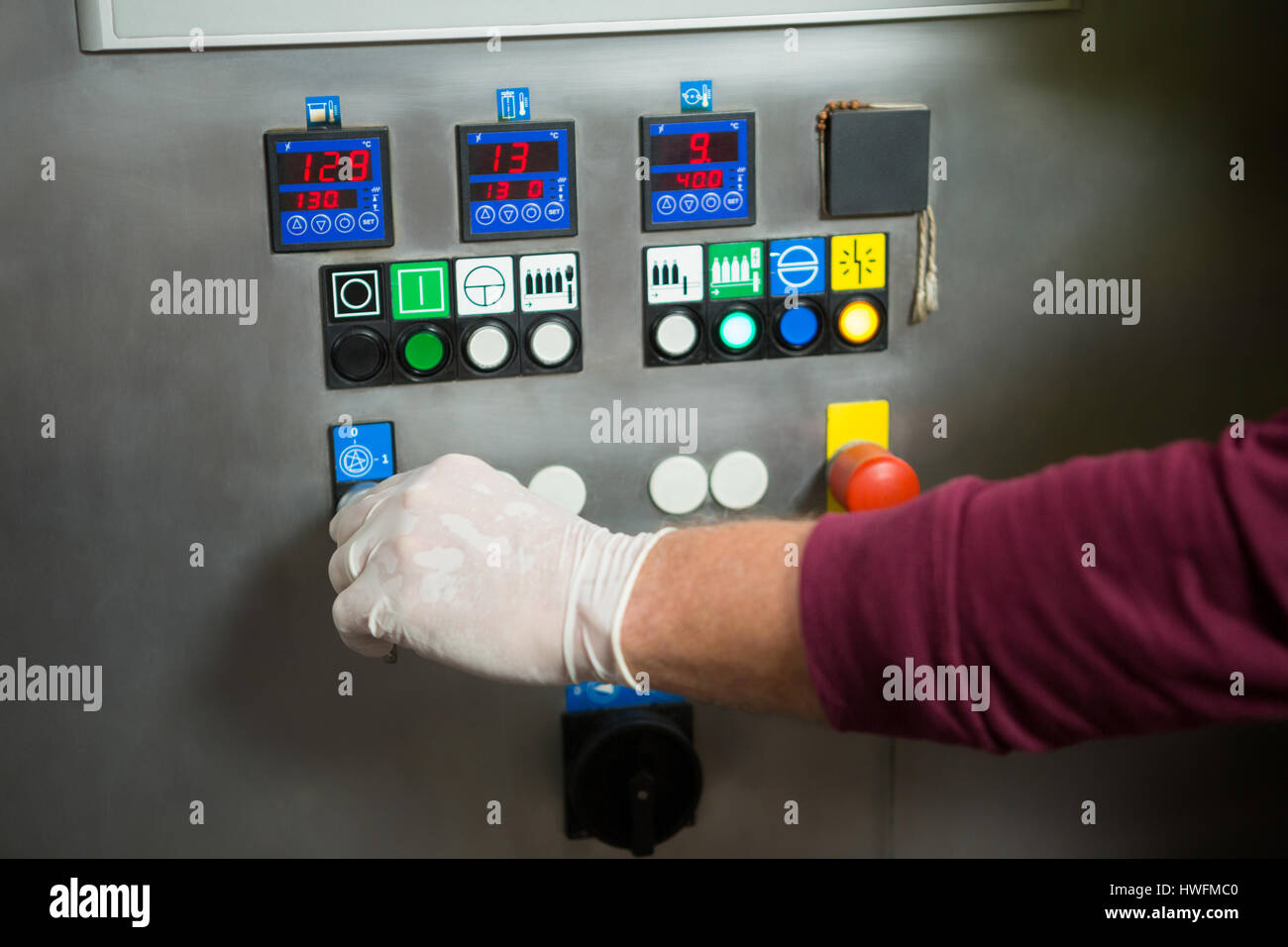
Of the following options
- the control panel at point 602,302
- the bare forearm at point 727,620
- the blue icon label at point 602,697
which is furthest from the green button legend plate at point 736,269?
the blue icon label at point 602,697

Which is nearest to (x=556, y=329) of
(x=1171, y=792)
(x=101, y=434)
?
(x=101, y=434)

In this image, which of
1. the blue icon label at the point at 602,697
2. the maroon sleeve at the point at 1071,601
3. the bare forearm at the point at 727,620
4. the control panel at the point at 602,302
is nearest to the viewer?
the maroon sleeve at the point at 1071,601

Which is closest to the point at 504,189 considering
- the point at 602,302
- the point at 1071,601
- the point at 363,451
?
the point at 602,302

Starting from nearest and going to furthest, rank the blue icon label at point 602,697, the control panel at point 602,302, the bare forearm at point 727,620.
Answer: the bare forearm at point 727,620 < the control panel at point 602,302 < the blue icon label at point 602,697

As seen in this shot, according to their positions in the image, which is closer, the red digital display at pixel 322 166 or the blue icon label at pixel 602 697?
the red digital display at pixel 322 166

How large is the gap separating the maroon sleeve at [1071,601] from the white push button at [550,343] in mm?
287

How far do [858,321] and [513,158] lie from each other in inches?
11.7

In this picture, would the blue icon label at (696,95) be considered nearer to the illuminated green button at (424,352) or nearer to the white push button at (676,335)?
the white push button at (676,335)

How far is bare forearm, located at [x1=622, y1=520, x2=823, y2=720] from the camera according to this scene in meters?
0.77

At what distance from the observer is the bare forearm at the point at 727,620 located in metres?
0.77

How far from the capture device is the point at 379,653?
90 cm

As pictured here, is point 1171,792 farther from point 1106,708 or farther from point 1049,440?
point 1106,708

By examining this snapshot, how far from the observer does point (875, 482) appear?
0.90m

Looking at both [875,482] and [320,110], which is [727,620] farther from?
[320,110]
